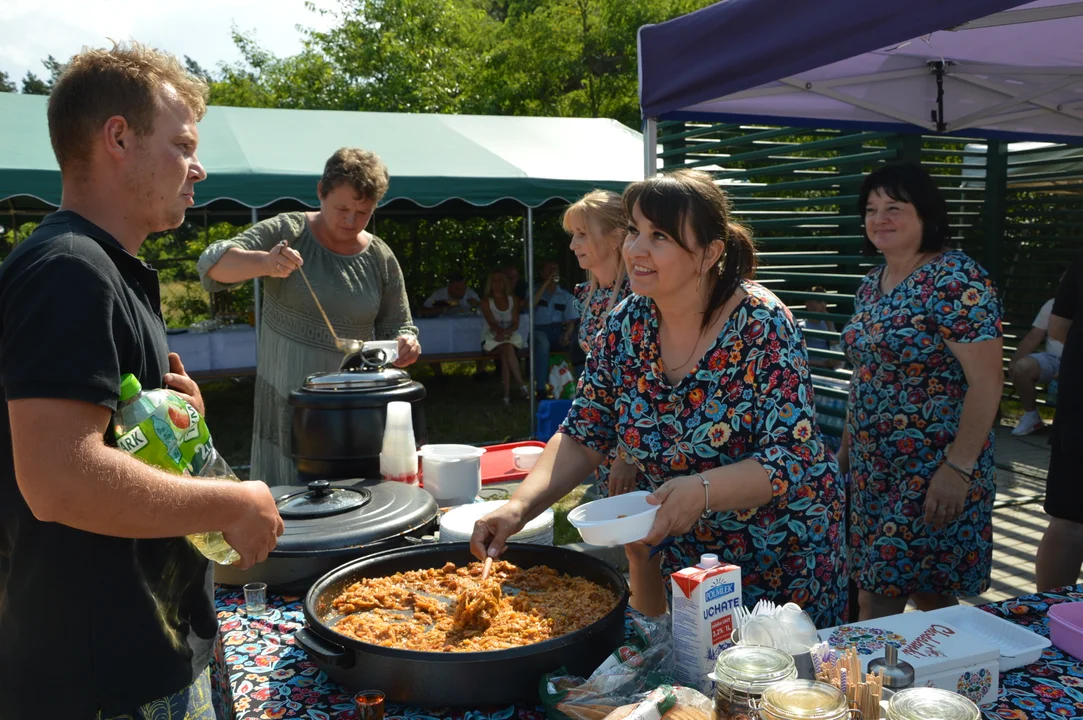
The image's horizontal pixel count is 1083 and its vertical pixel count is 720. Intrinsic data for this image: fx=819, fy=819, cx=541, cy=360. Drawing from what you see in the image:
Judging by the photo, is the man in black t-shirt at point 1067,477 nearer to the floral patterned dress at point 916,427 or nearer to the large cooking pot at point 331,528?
the floral patterned dress at point 916,427

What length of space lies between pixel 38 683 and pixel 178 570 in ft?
0.82

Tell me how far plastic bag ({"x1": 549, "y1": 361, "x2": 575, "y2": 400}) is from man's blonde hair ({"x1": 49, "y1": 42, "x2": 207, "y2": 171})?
6857mm

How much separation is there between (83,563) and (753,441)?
51.2 inches

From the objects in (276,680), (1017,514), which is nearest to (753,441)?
(276,680)

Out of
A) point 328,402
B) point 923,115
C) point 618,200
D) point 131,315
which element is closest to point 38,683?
point 131,315

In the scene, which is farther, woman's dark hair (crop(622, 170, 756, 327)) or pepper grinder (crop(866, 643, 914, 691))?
woman's dark hair (crop(622, 170, 756, 327))

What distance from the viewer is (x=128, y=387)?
4.00 ft

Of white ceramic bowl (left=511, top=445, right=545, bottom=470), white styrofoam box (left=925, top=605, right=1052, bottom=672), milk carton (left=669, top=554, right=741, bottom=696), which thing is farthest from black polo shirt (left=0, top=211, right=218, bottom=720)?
white ceramic bowl (left=511, top=445, right=545, bottom=470)

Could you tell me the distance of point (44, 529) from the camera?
126cm

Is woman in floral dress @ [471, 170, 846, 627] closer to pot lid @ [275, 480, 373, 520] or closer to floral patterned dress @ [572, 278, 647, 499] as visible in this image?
pot lid @ [275, 480, 373, 520]

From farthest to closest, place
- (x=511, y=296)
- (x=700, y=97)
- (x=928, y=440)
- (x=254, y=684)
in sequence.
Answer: (x=511, y=296)
(x=700, y=97)
(x=928, y=440)
(x=254, y=684)

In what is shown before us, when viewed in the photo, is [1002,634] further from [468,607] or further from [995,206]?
[995,206]

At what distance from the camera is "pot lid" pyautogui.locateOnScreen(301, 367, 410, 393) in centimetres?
251

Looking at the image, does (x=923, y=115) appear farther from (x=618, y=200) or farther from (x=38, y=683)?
(x=38, y=683)
